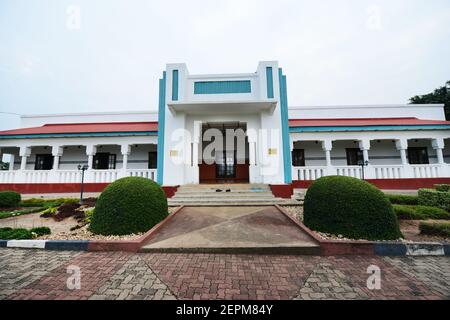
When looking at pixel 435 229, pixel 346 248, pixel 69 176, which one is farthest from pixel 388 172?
pixel 69 176

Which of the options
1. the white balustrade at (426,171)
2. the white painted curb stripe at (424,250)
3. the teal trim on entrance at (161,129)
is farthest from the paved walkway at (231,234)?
the white balustrade at (426,171)

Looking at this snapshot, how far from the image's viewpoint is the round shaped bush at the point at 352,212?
4.27 meters

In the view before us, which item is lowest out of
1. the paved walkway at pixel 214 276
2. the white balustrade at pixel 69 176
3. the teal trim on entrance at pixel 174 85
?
the paved walkway at pixel 214 276

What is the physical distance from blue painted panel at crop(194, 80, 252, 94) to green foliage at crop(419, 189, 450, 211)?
980 centimetres

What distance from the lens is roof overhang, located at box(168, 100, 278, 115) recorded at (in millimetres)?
10070

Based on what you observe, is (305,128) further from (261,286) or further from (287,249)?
(261,286)

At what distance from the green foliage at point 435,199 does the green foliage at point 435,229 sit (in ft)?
12.7

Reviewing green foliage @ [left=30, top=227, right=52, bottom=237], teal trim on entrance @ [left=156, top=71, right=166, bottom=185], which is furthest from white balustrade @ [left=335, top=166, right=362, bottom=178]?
green foliage @ [left=30, top=227, right=52, bottom=237]

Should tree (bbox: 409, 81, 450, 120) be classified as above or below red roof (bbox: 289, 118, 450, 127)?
above

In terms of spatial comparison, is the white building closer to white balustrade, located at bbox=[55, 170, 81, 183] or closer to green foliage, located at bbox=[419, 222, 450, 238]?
white balustrade, located at bbox=[55, 170, 81, 183]

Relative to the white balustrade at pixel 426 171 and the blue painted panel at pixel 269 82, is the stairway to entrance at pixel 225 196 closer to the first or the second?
the blue painted panel at pixel 269 82

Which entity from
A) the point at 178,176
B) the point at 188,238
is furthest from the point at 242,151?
the point at 188,238

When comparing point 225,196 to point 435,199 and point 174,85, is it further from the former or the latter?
point 435,199

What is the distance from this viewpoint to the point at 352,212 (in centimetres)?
446
